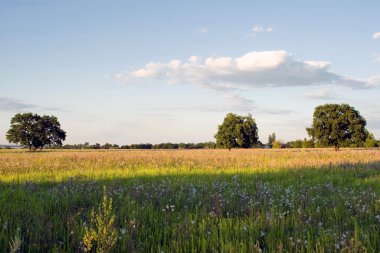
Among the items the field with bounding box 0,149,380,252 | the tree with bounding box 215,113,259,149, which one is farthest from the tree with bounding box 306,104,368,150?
the field with bounding box 0,149,380,252

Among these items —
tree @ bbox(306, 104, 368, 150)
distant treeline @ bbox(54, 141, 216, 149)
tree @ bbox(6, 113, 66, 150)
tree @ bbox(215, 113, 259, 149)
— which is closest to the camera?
tree @ bbox(306, 104, 368, 150)

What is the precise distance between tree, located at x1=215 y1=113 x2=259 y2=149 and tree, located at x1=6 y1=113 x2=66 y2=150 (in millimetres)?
41958

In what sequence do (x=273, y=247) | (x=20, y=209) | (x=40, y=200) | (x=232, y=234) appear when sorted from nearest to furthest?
Answer: (x=273, y=247), (x=232, y=234), (x=20, y=209), (x=40, y=200)

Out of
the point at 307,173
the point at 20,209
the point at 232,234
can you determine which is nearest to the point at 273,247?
the point at 232,234

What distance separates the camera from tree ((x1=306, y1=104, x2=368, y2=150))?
55125 mm

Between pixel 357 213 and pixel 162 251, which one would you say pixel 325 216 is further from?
pixel 162 251

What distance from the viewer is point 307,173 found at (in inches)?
524

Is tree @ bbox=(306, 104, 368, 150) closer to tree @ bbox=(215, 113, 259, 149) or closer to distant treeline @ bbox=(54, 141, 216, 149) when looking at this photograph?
tree @ bbox=(215, 113, 259, 149)

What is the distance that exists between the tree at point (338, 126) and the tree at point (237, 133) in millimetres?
14147

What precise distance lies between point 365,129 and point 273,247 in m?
59.7

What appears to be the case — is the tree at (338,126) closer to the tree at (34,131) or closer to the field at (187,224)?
the field at (187,224)

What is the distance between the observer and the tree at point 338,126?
55125mm

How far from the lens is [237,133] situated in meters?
67.6

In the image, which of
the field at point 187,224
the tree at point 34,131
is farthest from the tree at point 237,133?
the field at point 187,224
